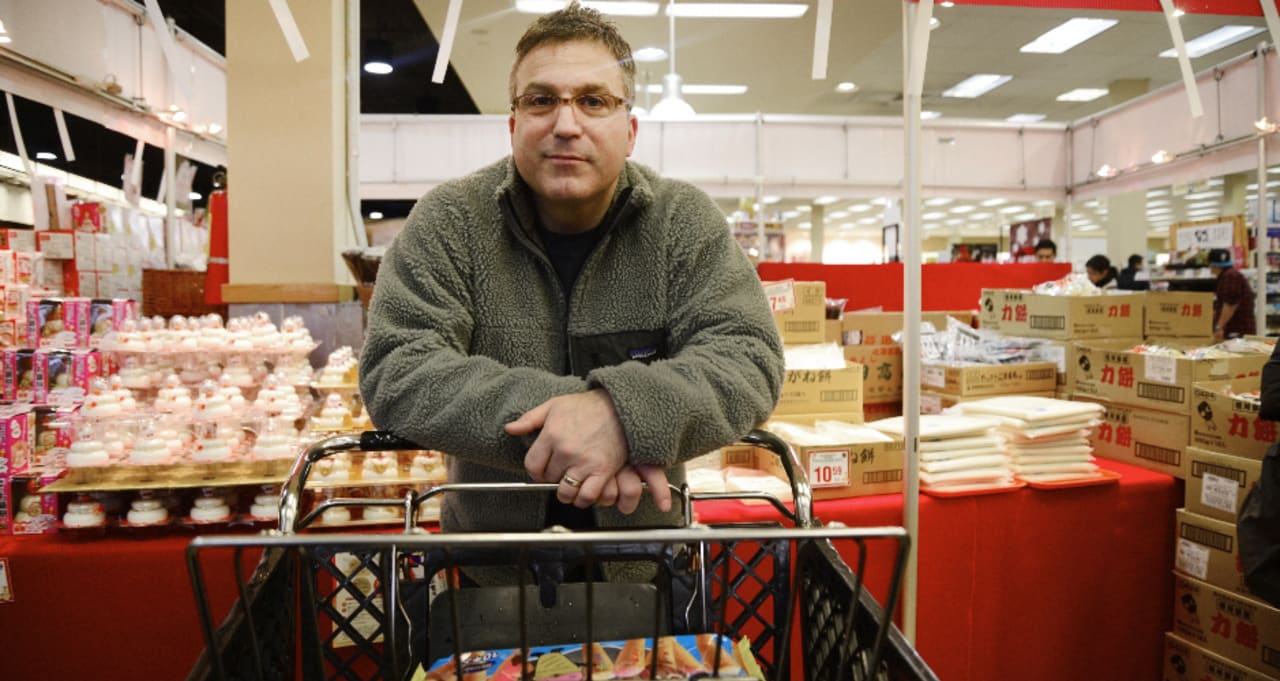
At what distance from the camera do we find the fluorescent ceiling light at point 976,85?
10414mm

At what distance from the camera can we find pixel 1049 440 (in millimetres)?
2428

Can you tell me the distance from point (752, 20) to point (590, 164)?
6368 millimetres

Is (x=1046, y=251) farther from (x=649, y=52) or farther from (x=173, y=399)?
(x=173, y=399)

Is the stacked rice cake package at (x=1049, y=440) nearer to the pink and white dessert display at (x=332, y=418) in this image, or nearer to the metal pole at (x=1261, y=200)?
the pink and white dessert display at (x=332, y=418)

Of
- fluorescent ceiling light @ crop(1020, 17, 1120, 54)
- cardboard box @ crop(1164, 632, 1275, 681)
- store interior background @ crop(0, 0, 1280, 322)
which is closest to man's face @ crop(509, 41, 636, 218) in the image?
cardboard box @ crop(1164, 632, 1275, 681)

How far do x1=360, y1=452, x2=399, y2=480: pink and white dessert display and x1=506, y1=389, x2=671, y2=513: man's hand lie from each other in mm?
1483

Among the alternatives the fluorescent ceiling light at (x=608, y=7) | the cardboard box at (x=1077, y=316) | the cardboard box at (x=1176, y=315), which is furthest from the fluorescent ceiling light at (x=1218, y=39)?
the cardboard box at (x=1077, y=316)

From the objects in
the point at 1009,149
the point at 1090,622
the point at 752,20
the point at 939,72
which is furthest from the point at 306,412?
the point at 939,72

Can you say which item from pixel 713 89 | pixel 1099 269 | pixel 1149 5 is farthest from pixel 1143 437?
pixel 713 89

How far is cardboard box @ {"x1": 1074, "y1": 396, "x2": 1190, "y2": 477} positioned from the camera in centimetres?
245

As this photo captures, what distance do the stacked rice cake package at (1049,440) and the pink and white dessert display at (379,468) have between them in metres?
1.91

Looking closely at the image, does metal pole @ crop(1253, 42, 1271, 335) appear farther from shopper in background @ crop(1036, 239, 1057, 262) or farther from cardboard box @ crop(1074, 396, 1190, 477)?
cardboard box @ crop(1074, 396, 1190, 477)

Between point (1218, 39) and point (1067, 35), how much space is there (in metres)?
2.06

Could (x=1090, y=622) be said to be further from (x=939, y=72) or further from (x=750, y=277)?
(x=939, y=72)
